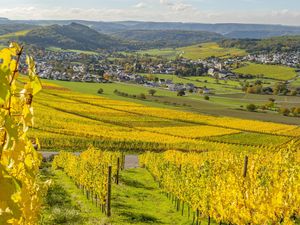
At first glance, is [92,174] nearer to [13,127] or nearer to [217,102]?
[13,127]

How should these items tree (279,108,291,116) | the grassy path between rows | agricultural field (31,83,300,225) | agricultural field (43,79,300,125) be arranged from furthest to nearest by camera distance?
tree (279,108,291,116) → agricultural field (43,79,300,125) → the grassy path between rows → agricultural field (31,83,300,225)

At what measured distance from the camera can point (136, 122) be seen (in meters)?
76.5

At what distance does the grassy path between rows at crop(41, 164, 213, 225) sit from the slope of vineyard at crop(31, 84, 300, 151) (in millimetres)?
21027

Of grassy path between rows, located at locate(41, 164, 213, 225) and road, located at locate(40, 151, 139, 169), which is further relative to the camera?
road, located at locate(40, 151, 139, 169)

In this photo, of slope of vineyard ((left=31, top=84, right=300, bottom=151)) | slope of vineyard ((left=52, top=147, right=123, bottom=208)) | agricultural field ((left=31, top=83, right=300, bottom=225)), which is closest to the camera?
agricultural field ((left=31, top=83, right=300, bottom=225))

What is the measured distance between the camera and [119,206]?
90.0 ft

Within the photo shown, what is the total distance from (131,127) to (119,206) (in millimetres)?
44674

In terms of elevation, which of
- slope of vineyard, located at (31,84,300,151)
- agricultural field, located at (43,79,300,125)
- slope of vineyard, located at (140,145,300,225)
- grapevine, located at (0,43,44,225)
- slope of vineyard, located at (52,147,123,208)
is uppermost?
grapevine, located at (0,43,44,225)

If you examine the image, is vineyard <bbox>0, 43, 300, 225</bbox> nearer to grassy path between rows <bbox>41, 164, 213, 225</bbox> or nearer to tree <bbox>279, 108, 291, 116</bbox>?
grassy path between rows <bbox>41, 164, 213, 225</bbox>

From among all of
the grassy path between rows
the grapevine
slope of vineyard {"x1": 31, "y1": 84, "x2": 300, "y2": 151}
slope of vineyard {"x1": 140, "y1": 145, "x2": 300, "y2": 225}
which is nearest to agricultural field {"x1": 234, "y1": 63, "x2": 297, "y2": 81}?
slope of vineyard {"x1": 31, "y1": 84, "x2": 300, "y2": 151}

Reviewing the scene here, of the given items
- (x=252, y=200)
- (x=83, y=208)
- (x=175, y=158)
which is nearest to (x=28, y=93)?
(x=252, y=200)

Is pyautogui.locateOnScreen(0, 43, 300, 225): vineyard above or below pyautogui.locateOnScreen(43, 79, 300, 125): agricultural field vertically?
above

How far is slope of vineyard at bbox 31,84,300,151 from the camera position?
194ft

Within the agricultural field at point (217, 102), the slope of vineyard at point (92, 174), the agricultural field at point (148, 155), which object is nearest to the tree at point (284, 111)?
the agricultural field at point (217, 102)
